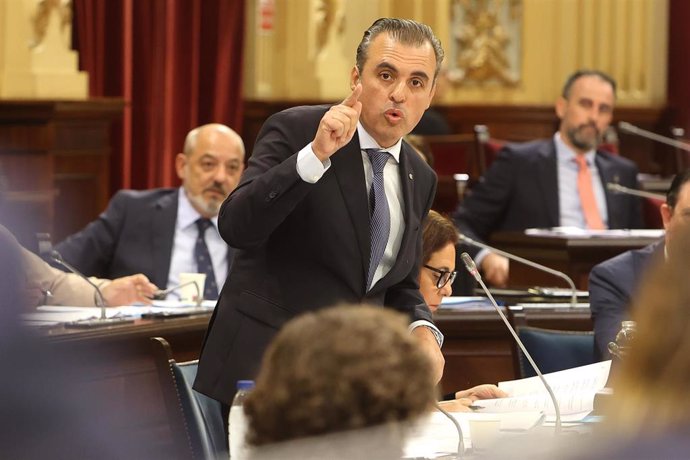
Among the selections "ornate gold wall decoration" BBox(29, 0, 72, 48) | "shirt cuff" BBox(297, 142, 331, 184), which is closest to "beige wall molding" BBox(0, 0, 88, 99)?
"ornate gold wall decoration" BBox(29, 0, 72, 48)

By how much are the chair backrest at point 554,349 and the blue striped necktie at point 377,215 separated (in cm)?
91

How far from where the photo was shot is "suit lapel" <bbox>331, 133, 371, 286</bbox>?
9.95 ft

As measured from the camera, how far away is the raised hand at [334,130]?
2.77m

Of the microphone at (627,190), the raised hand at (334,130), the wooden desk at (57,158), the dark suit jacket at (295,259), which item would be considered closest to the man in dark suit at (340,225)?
the dark suit jacket at (295,259)

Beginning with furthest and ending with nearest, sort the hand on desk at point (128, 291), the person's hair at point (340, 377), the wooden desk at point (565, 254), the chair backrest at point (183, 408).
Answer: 1. the wooden desk at point (565, 254)
2. the hand on desk at point (128, 291)
3. the chair backrest at point (183, 408)
4. the person's hair at point (340, 377)

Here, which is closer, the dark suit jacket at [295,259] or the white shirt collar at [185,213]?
the dark suit jacket at [295,259]

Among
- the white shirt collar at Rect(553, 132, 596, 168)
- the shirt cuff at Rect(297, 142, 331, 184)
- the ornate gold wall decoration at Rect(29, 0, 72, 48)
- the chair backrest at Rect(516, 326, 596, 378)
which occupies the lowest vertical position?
the chair backrest at Rect(516, 326, 596, 378)

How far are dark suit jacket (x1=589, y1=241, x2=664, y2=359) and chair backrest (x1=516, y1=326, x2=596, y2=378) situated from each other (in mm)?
51

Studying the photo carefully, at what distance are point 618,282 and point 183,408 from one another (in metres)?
1.41

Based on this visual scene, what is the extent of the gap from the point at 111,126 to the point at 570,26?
4.18m

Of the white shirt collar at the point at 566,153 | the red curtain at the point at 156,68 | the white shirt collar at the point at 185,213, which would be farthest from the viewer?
the red curtain at the point at 156,68

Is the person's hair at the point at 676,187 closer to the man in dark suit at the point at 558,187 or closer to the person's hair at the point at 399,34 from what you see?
the person's hair at the point at 399,34

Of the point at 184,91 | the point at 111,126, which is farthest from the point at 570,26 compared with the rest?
the point at 111,126

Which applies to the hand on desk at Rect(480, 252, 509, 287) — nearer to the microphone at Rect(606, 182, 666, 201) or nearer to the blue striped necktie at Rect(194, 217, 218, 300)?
the microphone at Rect(606, 182, 666, 201)
